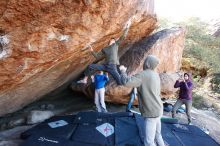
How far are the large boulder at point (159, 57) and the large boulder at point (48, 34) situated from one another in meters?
1.53

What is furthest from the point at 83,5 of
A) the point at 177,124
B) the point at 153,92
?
the point at 177,124

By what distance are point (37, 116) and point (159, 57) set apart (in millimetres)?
4530

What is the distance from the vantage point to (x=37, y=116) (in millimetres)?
8883

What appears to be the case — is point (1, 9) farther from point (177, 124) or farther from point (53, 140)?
point (177, 124)

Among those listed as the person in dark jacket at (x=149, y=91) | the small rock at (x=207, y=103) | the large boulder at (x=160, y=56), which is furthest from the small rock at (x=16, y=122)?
the small rock at (x=207, y=103)

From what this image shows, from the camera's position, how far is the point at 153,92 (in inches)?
211

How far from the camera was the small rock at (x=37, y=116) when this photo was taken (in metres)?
8.70

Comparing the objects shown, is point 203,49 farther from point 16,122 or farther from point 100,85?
point 16,122

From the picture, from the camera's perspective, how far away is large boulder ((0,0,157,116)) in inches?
220

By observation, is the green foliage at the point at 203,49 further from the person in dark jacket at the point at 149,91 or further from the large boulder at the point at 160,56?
the person in dark jacket at the point at 149,91

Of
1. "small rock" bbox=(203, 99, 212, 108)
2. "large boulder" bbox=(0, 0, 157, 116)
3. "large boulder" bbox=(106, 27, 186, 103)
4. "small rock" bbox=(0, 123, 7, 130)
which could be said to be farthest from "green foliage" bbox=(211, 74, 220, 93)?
"small rock" bbox=(0, 123, 7, 130)

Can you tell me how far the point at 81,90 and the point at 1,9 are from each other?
5763 mm

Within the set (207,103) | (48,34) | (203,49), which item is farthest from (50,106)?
(203,49)

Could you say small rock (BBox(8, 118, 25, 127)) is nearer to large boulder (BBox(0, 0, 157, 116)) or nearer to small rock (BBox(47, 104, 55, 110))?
large boulder (BBox(0, 0, 157, 116))
